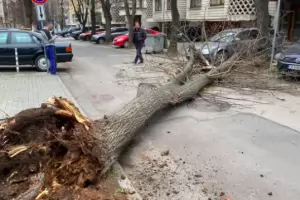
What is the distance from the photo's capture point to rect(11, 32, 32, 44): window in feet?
36.9

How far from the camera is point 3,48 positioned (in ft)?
35.9

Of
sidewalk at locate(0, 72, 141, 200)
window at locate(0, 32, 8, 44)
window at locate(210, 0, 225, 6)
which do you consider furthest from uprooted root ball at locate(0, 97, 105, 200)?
window at locate(210, 0, 225, 6)

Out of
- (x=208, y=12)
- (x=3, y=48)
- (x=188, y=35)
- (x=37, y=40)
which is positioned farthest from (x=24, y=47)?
(x=208, y=12)

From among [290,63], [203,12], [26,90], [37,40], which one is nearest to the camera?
[26,90]

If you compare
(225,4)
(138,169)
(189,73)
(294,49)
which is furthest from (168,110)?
(225,4)

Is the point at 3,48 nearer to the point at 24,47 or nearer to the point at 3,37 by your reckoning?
the point at 3,37

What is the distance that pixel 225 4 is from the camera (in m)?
21.9

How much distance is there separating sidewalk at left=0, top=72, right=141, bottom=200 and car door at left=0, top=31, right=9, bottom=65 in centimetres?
46

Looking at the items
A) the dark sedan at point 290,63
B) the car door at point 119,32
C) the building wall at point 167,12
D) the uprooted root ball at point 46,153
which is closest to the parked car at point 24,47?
the dark sedan at point 290,63

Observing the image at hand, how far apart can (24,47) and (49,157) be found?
851 cm

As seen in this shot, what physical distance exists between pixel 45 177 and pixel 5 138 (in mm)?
792

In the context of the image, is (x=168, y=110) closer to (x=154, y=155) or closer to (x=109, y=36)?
(x=154, y=155)

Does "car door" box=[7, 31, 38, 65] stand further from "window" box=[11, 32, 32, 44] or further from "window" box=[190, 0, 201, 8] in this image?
"window" box=[190, 0, 201, 8]

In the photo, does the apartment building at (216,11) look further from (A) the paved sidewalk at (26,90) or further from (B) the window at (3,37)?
(B) the window at (3,37)
